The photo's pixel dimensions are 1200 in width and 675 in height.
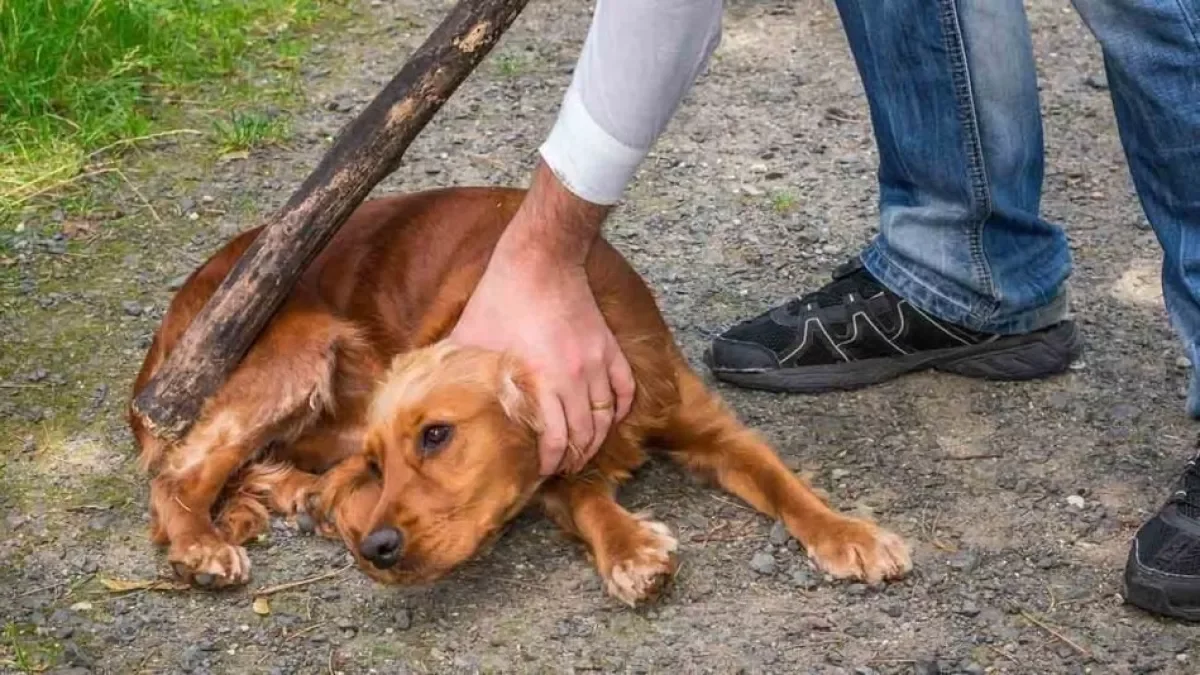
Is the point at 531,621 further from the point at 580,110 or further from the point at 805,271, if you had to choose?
the point at 805,271

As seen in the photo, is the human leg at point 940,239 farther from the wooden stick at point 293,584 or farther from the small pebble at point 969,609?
the wooden stick at point 293,584

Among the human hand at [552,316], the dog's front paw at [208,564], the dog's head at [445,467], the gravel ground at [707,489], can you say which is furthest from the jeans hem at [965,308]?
the dog's front paw at [208,564]

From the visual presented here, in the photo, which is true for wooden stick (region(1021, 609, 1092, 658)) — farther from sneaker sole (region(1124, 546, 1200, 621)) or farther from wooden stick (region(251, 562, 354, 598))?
wooden stick (region(251, 562, 354, 598))

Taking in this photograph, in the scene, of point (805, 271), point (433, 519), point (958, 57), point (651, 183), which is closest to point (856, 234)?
point (805, 271)

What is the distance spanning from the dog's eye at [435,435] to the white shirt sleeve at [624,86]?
0.50 meters

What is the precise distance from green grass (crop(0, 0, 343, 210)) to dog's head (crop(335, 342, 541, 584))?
229 cm

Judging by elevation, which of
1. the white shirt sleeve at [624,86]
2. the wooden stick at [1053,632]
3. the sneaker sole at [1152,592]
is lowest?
the wooden stick at [1053,632]

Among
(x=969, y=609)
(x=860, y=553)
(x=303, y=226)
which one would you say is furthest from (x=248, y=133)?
(x=969, y=609)

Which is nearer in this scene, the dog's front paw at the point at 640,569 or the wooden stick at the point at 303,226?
the dog's front paw at the point at 640,569

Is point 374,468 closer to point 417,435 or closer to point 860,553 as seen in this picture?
point 417,435

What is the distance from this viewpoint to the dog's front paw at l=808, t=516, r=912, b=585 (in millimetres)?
3189

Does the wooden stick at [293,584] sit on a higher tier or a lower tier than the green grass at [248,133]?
higher

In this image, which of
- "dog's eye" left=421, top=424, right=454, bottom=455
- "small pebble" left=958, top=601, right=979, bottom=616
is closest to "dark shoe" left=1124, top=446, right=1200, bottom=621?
"small pebble" left=958, top=601, right=979, bottom=616

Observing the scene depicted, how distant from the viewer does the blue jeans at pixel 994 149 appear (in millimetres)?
2977
